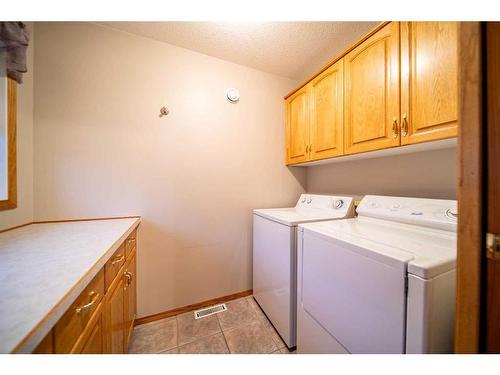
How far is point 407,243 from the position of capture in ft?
2.60

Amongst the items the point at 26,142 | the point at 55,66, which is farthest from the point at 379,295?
the point at 55,66

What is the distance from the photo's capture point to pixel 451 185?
1.04 m

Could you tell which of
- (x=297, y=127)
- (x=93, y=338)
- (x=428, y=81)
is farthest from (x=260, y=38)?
(x=93, y=338)

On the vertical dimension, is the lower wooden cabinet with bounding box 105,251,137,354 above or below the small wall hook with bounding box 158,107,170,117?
below

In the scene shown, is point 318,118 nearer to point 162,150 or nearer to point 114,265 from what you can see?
point 162,150

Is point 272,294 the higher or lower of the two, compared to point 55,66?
lower

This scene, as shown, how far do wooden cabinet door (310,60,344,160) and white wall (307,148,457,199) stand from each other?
37cm

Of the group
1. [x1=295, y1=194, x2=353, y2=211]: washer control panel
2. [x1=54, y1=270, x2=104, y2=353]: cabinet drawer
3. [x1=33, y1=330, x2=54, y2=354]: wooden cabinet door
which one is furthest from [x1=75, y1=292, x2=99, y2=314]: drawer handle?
[x1=295, y1=194, x2=353, y2=211]: washer control panel

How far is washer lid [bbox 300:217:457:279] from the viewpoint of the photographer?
599mm

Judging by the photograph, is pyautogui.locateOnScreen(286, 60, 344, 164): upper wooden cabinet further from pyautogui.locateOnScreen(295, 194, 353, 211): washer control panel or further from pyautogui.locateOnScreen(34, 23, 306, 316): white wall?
pyautogui.locateOnScreen(295, 194, 353, 211): washer control panel

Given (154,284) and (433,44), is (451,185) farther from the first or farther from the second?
(154,284)

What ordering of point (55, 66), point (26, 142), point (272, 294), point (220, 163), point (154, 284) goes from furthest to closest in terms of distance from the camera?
point (220, 163), point (154, 284), point (272, 294), point (55, 66), point (26, 142)
